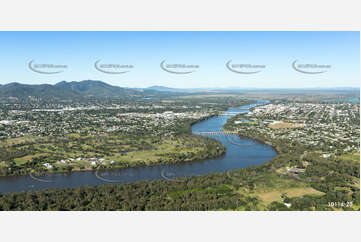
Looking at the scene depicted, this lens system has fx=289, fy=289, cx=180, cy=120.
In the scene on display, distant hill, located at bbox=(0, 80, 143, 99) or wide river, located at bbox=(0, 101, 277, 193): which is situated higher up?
distant hill, located at bbox=(0, 80, 143, 99)

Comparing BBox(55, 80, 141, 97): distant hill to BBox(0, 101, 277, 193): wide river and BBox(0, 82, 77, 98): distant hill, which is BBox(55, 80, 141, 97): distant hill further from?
BBox(0, 101, 277, 193): wide river

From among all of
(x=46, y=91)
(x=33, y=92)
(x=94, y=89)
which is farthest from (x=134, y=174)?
(x=94, y=89)

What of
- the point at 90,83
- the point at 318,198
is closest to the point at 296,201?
the point at 318,198

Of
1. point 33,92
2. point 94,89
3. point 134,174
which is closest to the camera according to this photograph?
point 134,174

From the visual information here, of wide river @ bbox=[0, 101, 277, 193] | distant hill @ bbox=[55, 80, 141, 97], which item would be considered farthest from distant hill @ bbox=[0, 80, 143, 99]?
wide river @ bbox=[0, 101, 277, 193]

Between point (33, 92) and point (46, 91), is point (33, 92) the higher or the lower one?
the lower one

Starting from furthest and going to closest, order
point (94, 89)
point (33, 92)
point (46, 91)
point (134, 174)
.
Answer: point (94, 89) < point (46, 91) < point (33, 92) < point (134, 174)

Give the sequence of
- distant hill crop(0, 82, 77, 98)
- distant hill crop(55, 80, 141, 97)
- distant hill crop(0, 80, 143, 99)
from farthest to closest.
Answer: distant hill crop(55, 80, 141, 97)
distant hill crop(0, 80, 143, 99)
distant hill crop(0, 82, 77, 98)

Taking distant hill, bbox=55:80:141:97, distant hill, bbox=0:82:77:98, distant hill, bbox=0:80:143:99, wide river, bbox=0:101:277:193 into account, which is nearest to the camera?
wide river, bbox=0:101:277:193

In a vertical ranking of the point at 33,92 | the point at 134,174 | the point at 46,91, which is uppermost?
the point at 46,91

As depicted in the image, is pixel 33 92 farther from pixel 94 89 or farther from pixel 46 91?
pixel 94 89

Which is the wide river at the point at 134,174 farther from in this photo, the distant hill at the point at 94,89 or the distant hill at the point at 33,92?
the distant hill at the point at 94,89

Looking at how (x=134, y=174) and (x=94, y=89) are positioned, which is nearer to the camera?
(x=134, y=174)
